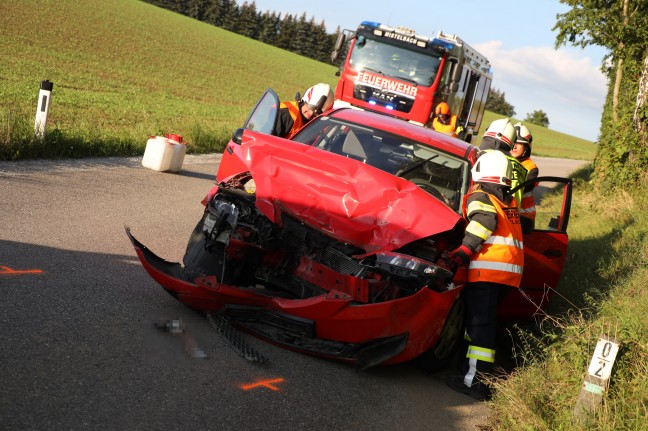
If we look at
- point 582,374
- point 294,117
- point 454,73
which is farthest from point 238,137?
point 454,73

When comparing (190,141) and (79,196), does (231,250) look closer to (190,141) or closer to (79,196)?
(79,196)

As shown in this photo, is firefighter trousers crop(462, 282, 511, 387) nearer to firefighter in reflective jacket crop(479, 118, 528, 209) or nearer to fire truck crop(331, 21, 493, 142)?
firefighter in reflective jacket crop(479, 118, 528, 209)

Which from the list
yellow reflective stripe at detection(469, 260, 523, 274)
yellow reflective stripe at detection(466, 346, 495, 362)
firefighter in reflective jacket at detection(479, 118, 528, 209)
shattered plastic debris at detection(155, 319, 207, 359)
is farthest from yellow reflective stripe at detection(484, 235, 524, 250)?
shattered plastic debris at detection(155, 319, 207, 359)

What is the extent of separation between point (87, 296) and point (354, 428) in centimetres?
218

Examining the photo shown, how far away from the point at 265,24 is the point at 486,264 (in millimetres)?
111331

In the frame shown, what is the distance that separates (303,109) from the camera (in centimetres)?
946

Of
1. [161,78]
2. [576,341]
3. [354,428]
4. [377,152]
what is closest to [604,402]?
[576,341]

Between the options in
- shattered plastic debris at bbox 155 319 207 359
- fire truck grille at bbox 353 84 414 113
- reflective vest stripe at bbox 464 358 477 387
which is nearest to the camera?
shattered plastic debris at bbox 155 319 207 359

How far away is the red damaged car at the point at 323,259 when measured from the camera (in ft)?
17.3

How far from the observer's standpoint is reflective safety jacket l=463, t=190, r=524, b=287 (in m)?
5.88

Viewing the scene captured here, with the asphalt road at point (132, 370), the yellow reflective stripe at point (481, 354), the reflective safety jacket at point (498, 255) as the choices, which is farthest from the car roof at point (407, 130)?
the asphalt road at point (132, 370)

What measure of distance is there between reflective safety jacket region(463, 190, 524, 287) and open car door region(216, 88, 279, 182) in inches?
73.5

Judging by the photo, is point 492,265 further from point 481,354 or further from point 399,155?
point 399,155

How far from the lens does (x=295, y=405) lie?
15.0 feet
